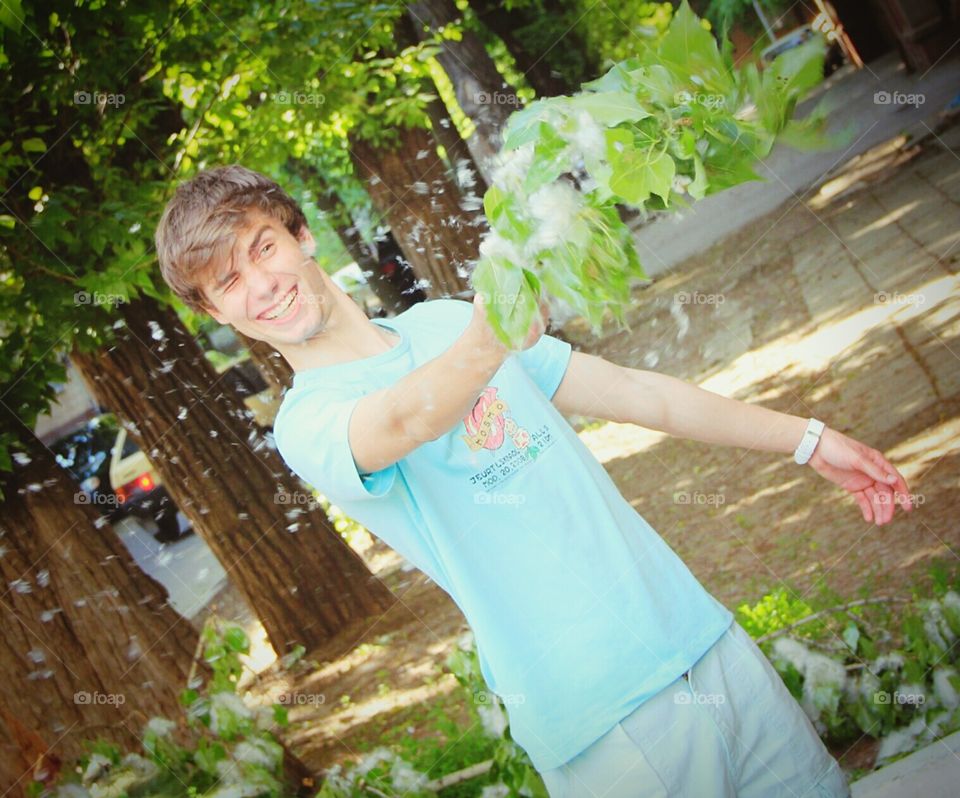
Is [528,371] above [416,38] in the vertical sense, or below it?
below

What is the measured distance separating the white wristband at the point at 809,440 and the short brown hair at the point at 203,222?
1.12 metres

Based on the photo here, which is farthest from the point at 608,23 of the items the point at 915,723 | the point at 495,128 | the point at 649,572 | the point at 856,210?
the point at 649,572

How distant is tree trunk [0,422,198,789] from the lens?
11.6 feet

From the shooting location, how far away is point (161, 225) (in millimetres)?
1934

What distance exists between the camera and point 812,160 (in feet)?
19.1

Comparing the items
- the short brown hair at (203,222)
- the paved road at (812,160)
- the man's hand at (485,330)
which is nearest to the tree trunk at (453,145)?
the paved road at (812,160)

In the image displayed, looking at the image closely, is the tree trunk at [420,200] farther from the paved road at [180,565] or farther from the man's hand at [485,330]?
the man's hand at [485,330]

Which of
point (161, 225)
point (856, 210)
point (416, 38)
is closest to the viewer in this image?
point (161, 225)

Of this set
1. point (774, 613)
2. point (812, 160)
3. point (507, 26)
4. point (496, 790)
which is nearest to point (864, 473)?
point (774, 613)

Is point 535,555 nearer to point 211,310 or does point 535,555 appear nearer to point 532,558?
point 532,558

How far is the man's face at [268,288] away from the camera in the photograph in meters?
1.83

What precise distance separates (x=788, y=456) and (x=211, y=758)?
2526 millimetres

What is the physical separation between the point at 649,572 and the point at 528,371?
17.4 inches

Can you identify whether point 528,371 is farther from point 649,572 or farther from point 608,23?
point 608,23
